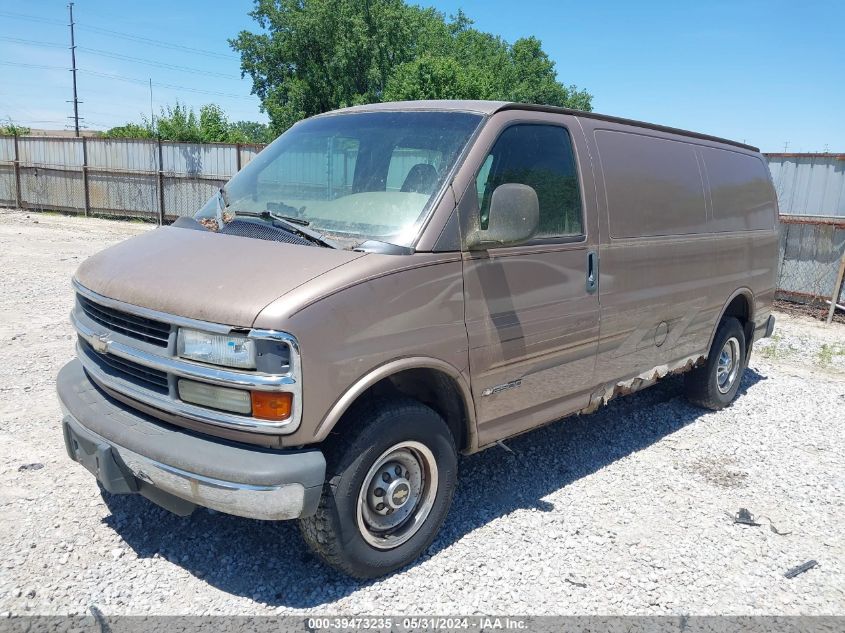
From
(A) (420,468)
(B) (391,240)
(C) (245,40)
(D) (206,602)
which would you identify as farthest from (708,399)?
(C) (245,40)

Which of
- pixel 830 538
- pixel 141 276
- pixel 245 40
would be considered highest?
pixel 245 40

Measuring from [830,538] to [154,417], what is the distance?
154 inches

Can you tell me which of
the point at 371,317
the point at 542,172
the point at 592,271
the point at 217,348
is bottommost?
the point at 217,348

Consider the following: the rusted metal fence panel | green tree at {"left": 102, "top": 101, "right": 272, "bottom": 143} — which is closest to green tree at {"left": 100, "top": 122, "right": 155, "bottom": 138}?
green tree at {"left": 102, "top": 101, "right": 272, "bottom": 143}

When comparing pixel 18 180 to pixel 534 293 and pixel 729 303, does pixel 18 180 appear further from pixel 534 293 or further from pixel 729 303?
pixel 534 293

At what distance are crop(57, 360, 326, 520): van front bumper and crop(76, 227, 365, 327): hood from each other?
0.56 metres

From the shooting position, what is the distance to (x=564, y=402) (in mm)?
4242

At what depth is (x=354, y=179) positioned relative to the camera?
3.70 metres

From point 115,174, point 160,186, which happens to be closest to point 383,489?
point 160,186

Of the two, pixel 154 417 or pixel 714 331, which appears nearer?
pixel 154 417

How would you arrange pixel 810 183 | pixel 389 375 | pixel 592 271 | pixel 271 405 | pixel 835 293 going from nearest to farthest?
pixel 271 405 → pixel 389 375 → pixel 592 271 → pixel 835 293 → pixel 810 183

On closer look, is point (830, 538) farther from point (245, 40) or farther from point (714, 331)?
point (245, 40)

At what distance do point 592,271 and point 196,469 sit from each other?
8.51 ft

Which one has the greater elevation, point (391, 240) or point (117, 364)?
point (391, 240)
